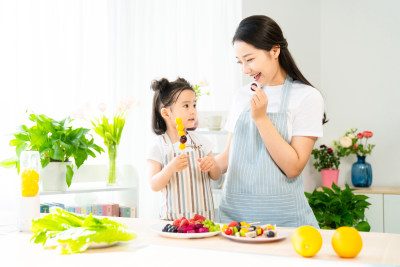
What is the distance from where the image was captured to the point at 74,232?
50.4 inches

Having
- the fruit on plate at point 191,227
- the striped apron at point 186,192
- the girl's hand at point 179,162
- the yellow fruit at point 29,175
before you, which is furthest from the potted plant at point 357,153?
the yellow fruit at point 29,175

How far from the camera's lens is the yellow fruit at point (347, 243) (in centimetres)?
115

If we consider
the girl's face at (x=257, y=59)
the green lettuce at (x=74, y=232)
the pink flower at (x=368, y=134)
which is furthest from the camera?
the pink flower at (x=368, y=134)

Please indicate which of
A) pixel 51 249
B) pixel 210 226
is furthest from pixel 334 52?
pixel 51 249

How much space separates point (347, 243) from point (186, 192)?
1128mm

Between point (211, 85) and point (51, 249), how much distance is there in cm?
298

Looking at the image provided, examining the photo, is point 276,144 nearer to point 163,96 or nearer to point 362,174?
point 163,96

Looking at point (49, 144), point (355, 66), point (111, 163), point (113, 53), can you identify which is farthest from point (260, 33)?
point (355, 66)

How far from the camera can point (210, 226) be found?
1472mm

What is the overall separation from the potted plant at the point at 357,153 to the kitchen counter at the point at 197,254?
3.29m

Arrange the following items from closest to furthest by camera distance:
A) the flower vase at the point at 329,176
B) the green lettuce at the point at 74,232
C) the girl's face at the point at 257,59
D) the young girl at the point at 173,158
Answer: the green lettuce at the point at 74,232
the girl's face at the point at 257,59
the young girl at the point at 173,158
the flower vase at the point at 329,176

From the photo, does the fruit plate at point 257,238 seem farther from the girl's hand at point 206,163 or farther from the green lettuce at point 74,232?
the girl's hand at point 206,163

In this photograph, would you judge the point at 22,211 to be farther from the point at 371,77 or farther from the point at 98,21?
the point at 371,77

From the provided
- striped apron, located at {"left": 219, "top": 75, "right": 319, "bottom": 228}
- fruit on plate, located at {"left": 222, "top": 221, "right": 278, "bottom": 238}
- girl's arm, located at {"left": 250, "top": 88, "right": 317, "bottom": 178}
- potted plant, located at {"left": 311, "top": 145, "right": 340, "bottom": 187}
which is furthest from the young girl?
potted plant, located at {"left": 311, "top": 145, "right": 340, "bottom": 187}
